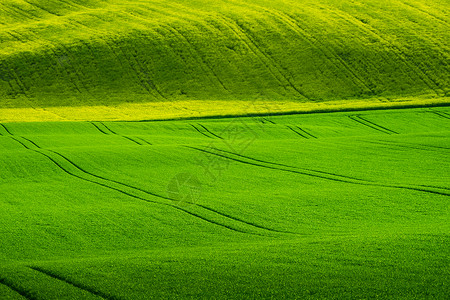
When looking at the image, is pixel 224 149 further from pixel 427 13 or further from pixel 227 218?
pixel 427 13

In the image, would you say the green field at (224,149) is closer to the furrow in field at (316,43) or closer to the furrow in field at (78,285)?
the furrow in field at (78,285)

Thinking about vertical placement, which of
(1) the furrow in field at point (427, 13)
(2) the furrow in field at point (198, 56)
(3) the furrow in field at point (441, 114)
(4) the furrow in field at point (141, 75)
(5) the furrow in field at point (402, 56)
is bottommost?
(4) the furrow in field at point (141, 75)

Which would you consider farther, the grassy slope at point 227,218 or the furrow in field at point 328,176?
the furrow in field at point 328,176

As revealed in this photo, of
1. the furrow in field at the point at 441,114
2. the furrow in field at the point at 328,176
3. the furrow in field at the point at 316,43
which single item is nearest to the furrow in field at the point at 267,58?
the furrow in field at the point at 316,43

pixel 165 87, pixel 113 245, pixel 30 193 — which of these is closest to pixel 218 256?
pixel 113 245

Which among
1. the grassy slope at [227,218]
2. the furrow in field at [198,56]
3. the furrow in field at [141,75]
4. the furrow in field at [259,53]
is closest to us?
the grassy slope at [227,218]

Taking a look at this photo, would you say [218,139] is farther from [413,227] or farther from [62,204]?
[413,227]

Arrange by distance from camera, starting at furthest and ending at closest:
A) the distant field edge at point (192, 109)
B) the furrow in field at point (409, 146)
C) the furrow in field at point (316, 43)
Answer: the furrow in field at point (316, 43)
the distant field edge at point (192, 109)
the furrow in field at point (409, 146)
